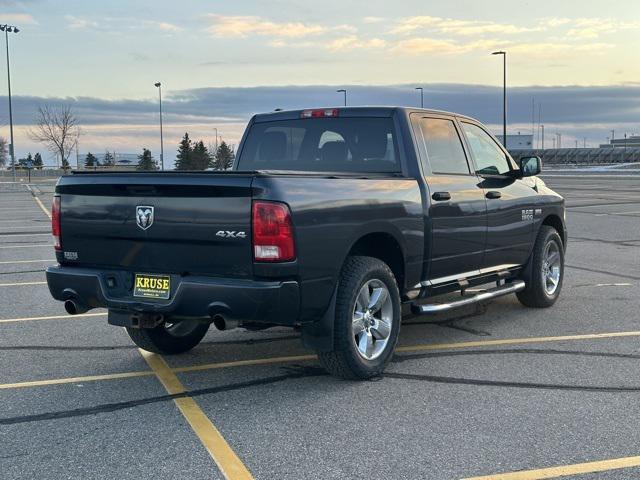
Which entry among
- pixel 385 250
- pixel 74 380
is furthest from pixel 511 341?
pixel 74 380

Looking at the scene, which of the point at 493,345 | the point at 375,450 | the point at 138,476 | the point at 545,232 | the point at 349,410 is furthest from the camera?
the point at 545,232

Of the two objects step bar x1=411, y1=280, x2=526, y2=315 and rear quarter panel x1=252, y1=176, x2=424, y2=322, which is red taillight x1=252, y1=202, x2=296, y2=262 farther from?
step bar x1=411, y1=280, x2=526, y2=315

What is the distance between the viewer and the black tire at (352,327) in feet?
16.5

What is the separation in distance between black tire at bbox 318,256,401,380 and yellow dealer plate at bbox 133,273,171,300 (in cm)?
114

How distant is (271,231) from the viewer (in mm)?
4547

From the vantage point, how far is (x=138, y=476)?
371 centimetres

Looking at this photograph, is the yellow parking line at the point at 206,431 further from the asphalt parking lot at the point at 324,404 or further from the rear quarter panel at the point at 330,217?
the rear quarter panel at the point at 330,217

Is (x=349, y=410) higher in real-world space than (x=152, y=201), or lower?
lower

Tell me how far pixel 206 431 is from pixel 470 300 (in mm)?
2908

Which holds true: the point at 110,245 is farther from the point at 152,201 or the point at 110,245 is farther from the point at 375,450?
the point at 375,450

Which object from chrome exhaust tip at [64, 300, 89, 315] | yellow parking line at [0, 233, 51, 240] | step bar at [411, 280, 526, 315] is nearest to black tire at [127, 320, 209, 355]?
chrome exhaust tip at [64, 300, 89, 315]

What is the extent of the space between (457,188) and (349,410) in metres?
2.48

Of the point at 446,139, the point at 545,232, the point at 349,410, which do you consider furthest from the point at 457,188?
the point at 349,410

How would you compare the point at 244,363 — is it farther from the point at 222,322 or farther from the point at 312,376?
the point at 222,322
